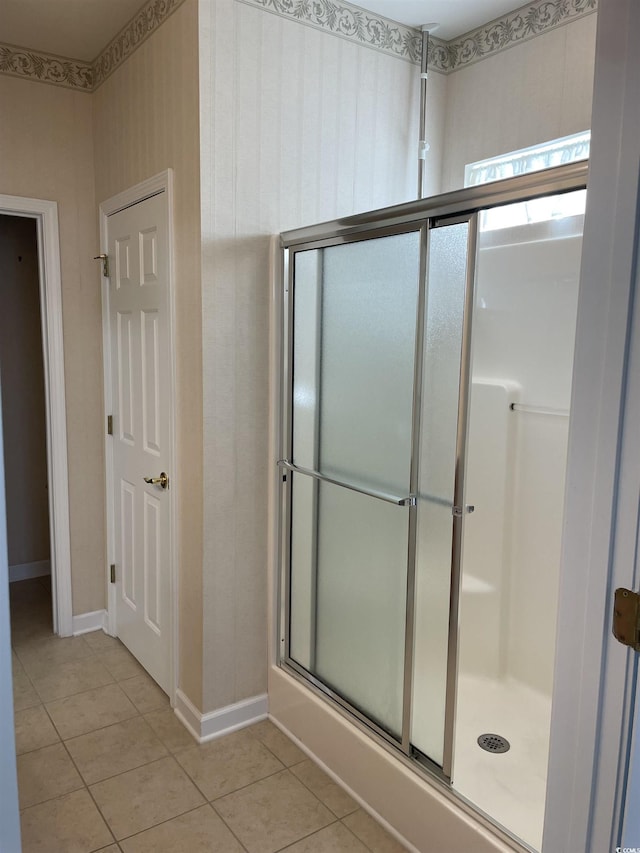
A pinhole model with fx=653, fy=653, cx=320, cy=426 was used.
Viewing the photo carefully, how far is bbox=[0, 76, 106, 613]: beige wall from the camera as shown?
9.45 ft

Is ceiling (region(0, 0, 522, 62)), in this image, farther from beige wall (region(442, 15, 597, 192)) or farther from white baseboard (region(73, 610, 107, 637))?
white baseboard (region(73, 610, 107, 637))

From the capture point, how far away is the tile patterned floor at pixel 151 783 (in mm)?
1977


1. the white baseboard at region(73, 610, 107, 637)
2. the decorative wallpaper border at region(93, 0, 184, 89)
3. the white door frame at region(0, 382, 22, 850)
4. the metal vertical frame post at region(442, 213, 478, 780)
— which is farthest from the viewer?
the white baseboard at region(73, 610, 107, 637)

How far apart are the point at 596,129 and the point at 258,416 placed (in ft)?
5.37

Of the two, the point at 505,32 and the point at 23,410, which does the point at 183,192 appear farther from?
the point at 23,410

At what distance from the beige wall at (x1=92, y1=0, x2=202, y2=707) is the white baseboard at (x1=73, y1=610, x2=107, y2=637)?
91 cm

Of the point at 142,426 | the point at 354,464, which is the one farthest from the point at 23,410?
the point at 354,464

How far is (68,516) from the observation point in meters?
3.18

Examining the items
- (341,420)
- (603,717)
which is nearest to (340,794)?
(341,420)

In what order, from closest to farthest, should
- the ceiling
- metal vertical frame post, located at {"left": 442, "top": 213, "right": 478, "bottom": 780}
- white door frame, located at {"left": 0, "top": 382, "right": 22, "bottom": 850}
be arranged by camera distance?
white door frame, located at {"left": 0, "top": 382, "right": 22, "bottom": 850}, metal vertical frame post, located at {"left": 442, "top": 213, "right": 478, "bottom": 780}, the ceiling

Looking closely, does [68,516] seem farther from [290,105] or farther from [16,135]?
[290,105]

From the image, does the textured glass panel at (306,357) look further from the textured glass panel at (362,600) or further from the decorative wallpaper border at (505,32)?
the decorative wallpaper border at (505,32)

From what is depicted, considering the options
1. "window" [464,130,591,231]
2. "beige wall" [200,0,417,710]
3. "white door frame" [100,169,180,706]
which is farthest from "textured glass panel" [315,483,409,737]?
"window" [464,130,591,231]

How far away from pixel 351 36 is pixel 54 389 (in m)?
1.99
